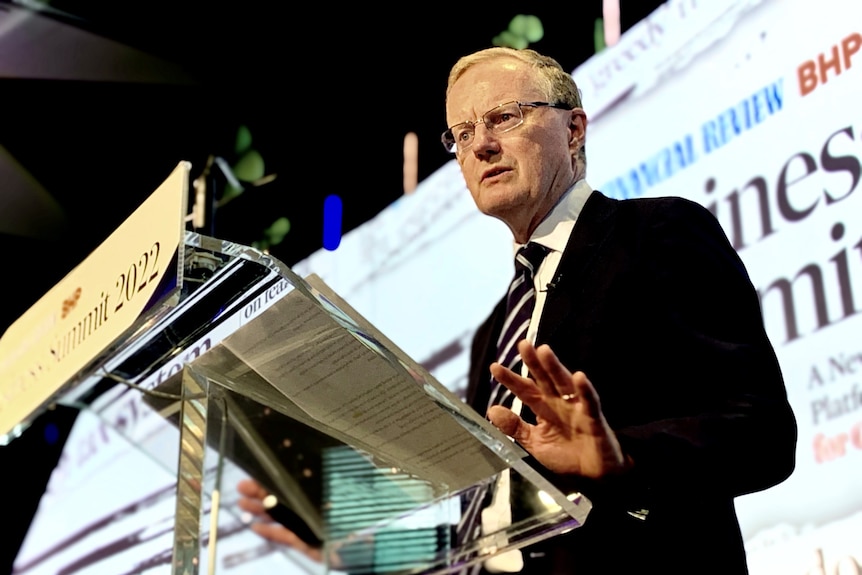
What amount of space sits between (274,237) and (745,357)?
2.56 m

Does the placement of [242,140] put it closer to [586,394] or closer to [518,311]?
[518,311]

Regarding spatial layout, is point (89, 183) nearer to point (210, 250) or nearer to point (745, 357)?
point (210, 250)

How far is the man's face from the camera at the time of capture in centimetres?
Result: 154

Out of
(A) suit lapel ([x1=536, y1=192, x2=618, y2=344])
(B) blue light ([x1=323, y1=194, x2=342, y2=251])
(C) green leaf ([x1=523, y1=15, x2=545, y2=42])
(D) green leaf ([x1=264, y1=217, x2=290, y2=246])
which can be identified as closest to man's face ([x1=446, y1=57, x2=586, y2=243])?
(A) suit lapel ([x1=536, y1=192, x2=618, y2=344])

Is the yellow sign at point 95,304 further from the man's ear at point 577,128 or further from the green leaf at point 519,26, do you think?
the green leaf at point 519,26

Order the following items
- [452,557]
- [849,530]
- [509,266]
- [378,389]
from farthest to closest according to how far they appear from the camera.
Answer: [509,266]
[849,530]
[452,557]
[378,389]

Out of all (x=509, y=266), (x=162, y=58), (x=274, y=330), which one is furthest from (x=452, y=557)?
(x=162, y=58)

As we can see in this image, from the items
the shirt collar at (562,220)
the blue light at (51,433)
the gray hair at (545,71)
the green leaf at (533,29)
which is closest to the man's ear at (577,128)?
the gray hair at (545,71)

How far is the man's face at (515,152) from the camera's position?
1541 mm

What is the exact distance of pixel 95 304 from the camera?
1.24 meters

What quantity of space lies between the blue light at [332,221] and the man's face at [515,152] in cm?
167

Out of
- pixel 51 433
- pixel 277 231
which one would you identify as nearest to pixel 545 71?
pixel 277 231

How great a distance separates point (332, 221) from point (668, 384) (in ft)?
7.34

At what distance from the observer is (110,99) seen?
3586mm
